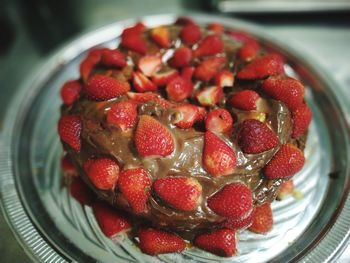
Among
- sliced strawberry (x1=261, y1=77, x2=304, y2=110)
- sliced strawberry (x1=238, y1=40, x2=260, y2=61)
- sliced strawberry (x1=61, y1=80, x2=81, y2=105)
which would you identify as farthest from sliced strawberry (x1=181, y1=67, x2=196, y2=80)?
sliced strawberry (x1=61, y1=80, x2=81, y2=105)

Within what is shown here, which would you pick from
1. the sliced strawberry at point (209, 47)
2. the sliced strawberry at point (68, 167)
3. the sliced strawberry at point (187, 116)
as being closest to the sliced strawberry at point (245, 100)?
the sliced strawberry at point (187, 116)

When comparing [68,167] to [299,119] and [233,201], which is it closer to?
[233,201]

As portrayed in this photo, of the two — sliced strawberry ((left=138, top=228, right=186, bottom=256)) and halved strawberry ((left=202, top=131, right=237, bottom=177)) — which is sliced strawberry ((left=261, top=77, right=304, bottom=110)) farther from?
sliced strawberry ((left=138, top=228, right=186, bottom=256))

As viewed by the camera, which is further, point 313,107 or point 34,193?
point 313,107

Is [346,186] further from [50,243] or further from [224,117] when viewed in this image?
[50,243]

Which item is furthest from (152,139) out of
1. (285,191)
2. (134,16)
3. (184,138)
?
(134,16)

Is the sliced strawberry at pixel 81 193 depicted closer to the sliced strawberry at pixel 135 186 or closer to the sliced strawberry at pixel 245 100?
the sliced strawberry at pixel 135 186

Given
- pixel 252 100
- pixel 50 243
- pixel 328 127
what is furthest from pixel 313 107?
pixel 50 243
